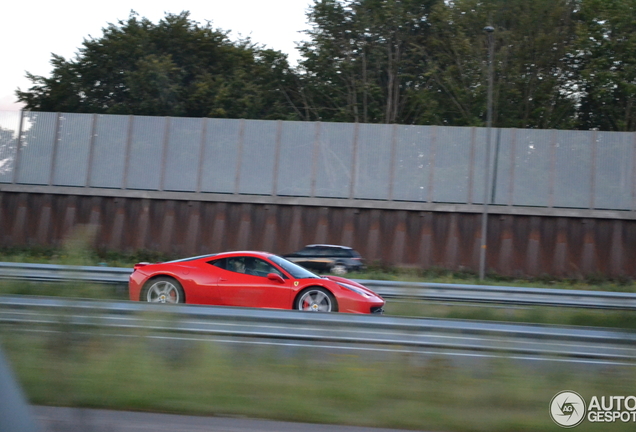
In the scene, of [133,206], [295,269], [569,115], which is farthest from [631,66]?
[295,269]

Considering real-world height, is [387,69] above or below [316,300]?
above

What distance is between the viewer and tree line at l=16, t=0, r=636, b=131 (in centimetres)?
3734

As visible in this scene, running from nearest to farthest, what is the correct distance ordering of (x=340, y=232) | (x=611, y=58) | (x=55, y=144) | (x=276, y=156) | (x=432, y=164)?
1. (x=340, y=232)
2. (x=432, y=164)
3. (x=276, y=156)
4. (x=55, y=144)
5. (x=611, y=58)

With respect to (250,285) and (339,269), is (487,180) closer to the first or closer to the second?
(339,269)

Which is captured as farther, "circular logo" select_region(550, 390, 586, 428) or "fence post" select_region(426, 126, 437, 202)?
"fence post" select_region(426, 126, 437, 202)

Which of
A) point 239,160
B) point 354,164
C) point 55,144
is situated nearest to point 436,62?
point 354,164

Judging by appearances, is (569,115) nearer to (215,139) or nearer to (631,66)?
(631,66)

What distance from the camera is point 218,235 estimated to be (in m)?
29.0

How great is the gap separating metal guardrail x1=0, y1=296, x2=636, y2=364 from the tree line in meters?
31.1

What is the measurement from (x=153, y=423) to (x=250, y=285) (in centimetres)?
546

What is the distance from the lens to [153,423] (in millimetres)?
4891

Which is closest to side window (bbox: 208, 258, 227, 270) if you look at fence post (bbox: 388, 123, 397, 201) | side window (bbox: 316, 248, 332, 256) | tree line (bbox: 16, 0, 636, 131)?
side window (bbox: 316, 248, 332, 256)

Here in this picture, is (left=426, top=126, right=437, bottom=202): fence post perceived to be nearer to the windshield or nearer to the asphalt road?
the windshield

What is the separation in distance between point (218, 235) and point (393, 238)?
841cm
